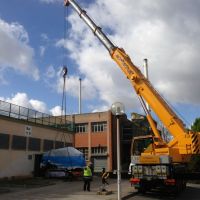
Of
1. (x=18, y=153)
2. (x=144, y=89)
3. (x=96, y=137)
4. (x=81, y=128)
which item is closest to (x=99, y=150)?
(x=96, y=137)

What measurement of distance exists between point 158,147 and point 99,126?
3558 cm

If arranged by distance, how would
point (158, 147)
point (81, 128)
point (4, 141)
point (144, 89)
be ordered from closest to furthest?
point (158, 147) < point (144, 89) < point (4, 141) < point (81, 128)

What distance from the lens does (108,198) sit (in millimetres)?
17297

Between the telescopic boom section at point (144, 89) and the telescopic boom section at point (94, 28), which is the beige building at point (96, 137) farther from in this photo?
the telescopic boom section at point (144, 89)

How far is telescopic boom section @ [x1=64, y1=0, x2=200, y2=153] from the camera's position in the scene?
18844 millimetres

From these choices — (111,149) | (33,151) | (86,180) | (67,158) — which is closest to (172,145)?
(86,180)

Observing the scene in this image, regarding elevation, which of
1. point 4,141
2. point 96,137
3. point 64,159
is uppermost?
point 96,137

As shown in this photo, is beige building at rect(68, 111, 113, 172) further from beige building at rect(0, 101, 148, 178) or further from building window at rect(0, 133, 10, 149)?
building window at rect(0, 133, 10, 149)

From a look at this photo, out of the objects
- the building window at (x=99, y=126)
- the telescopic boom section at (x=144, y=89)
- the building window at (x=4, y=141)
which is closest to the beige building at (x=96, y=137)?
the building window at (x=99, y=126)

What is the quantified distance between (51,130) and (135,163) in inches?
740

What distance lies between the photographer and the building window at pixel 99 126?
54281 millimetres

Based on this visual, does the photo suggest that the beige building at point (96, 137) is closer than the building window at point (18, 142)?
No

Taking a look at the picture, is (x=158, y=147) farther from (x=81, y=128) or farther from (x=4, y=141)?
(x=81, y=128)

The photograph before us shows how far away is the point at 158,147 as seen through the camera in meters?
19.5
